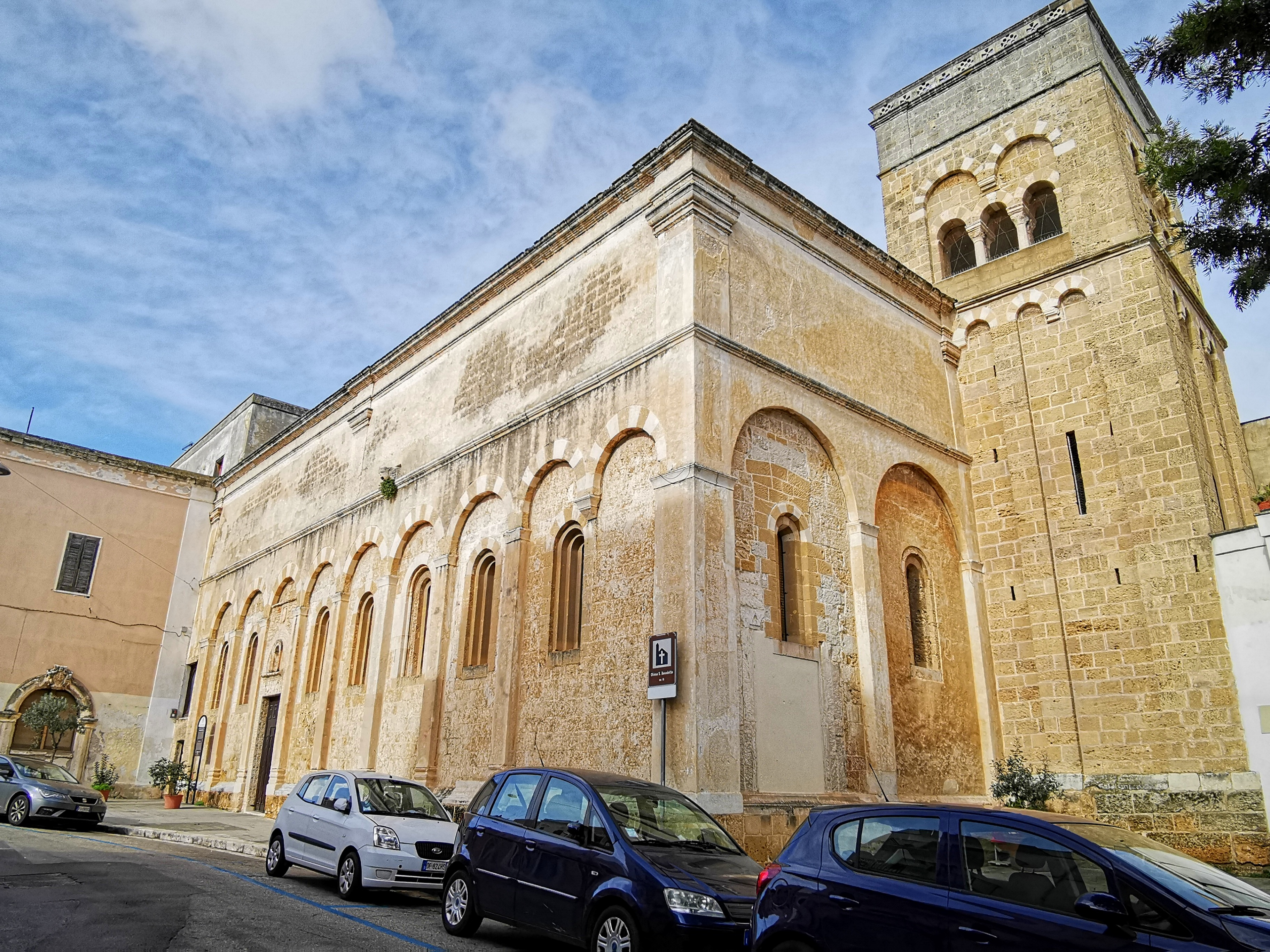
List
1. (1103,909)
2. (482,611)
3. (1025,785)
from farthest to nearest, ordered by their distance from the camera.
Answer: (482,611)
(1025,785)
(1103,909)

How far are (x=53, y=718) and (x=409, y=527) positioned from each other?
13.8 m

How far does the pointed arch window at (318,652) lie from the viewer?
20.8m

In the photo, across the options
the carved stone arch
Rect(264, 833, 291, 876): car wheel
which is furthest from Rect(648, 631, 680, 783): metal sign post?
the carved stone arch

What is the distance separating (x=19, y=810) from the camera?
1598 cm

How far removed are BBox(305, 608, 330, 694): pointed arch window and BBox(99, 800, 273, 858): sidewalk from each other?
9.75ft

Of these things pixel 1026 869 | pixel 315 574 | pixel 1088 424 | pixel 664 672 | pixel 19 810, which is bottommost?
pixel 19 810

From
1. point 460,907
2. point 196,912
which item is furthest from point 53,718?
point 460,907

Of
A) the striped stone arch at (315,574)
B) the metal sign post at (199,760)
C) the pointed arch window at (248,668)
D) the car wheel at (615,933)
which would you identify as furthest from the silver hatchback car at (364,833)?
the metal sign post at (199,760)

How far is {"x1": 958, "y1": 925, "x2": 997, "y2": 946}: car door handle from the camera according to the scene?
4.57 metres

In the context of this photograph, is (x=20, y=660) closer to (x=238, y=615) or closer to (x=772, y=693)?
(x=238, y=615)

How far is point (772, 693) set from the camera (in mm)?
12102

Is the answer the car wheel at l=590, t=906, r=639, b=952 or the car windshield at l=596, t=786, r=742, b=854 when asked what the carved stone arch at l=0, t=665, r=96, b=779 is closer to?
the car windshield at l=596, t=786, r=742, b=854

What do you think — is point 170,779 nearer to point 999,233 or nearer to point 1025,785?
point 1025,785

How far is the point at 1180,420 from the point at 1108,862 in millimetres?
12779
